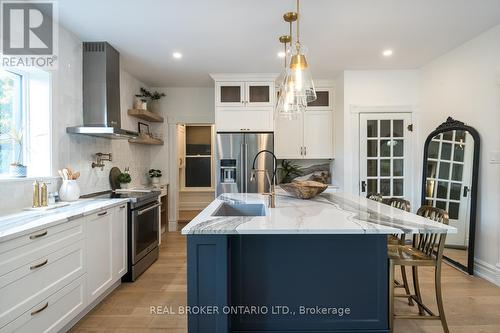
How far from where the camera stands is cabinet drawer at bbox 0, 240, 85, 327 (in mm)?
1511

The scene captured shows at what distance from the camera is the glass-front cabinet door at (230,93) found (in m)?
4.25

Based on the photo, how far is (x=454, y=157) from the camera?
3396 millimetres

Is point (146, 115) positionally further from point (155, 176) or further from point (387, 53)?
point (387, 53)

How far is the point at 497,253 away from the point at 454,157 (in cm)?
116

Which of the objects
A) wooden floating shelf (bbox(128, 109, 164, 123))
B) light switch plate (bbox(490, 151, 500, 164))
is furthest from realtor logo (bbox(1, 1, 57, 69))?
light switch plate (bbox(490, 151, 500, 164))

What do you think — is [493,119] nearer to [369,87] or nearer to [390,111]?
[390,111]

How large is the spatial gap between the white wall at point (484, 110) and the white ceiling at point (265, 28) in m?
0.20

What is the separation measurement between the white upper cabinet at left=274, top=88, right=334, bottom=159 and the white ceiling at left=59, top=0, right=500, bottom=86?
83 cm

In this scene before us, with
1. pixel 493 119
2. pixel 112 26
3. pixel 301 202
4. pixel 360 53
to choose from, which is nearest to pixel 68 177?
pixel 112 26

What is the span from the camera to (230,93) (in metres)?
4.27

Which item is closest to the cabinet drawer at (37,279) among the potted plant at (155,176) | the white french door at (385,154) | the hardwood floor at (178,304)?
the hardwood floor at (178,304)

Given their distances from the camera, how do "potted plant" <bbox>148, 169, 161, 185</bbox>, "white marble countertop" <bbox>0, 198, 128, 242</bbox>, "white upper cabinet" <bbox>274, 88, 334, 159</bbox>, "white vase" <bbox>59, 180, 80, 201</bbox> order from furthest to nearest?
"potted plant" <bbox>148, 169, 161, 185</bbox>, "white upper cabinet" <bbox>274, 88, 334, 159</bbox>, "white vase" <bbox>59, 180, 80, 201</bbox>, "white marble countertop" <bbox>0, 198, 128, 242</bbox>

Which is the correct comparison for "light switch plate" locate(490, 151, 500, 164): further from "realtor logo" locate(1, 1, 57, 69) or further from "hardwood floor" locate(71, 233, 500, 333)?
"realtor logo" locate(1, 1, 57, 69)

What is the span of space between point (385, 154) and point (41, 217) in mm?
4217
